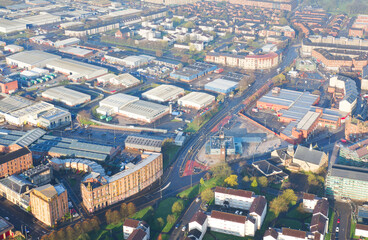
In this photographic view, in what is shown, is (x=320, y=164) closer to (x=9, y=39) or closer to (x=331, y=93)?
(x=331, y=93)

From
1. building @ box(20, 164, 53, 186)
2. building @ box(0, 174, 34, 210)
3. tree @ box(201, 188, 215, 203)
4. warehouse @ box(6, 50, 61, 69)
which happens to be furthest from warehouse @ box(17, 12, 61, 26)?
tree @ box(201, 188, 215, 203)

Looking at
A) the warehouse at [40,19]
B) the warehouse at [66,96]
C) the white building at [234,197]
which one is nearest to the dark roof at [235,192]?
the white building at [234,197]

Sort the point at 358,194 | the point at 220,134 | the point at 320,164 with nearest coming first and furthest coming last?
the point at 358,194, the point at 320,164, the point at 220,134

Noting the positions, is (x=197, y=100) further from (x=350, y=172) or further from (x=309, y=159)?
(x=350, y=172)

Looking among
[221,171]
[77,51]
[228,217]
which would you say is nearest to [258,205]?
[228,217]

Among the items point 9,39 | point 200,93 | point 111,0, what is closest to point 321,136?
point 200,93

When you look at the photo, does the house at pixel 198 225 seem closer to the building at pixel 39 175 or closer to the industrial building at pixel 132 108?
the building at pixel 39 175
